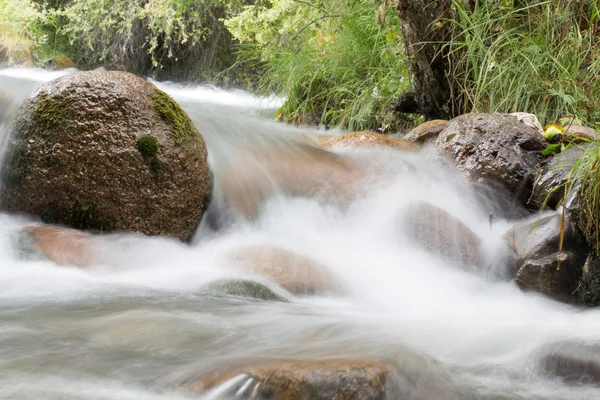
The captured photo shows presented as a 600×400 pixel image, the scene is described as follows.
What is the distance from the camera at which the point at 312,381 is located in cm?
165

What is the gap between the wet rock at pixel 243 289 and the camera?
9.75 feet

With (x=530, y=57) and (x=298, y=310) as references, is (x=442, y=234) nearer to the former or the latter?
(x=298, y=310)

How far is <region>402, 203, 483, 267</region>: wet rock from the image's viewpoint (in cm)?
358

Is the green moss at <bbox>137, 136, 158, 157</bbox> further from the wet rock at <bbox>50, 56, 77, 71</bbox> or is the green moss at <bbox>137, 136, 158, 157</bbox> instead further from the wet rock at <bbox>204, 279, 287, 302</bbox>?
the wet rock at <bbox>50, 56, 77, 71</bbox>

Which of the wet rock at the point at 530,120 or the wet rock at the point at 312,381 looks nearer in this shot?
the wet rock at the point at 312,381

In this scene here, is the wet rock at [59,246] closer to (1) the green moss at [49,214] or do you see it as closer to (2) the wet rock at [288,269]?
(1) the green moss at [49,214]

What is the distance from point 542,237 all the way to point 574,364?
44.3 inches

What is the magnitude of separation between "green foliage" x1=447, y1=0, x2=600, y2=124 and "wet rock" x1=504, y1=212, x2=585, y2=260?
4.53 feet

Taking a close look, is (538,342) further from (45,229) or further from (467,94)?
(467,94)

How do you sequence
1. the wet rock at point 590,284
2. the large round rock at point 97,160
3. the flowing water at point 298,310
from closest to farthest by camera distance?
the flowing water at point 298,310, the wet rock at point 590,284, the large round rock at point 97,160

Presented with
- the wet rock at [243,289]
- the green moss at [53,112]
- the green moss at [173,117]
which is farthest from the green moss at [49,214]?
the wet rock at [243,289]

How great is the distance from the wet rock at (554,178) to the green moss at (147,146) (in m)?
2.16

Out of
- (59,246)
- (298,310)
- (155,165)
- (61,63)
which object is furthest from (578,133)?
(61,63)

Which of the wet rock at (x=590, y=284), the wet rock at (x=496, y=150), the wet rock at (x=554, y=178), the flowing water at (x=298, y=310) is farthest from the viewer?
the wet rock at (x=496, y=150)
